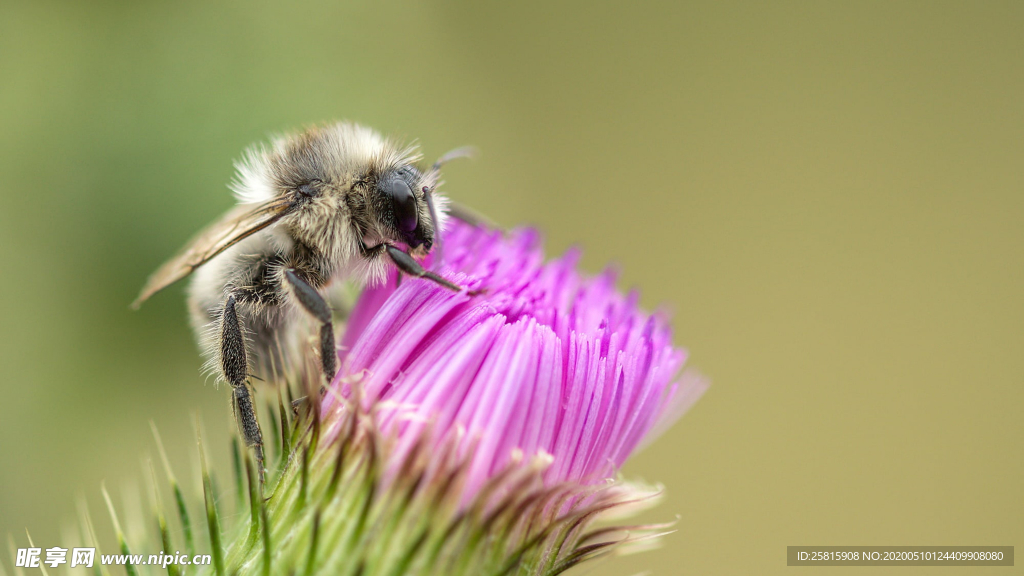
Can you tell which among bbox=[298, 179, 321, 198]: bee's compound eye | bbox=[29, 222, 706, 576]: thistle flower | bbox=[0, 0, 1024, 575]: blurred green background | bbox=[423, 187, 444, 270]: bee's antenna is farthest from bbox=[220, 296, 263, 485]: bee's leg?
bbox=[0, 0, 1024, 575]: blurred green background

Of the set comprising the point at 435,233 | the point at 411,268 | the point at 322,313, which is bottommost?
the point at 322,313

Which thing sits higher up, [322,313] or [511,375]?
[322,313]

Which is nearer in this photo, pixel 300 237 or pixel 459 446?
pixel 459 446

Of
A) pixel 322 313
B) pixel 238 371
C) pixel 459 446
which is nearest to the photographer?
pixel 459 446

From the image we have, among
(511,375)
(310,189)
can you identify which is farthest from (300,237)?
(511,375)

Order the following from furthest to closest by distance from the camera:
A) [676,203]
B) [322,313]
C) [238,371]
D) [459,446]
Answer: [676,203] < [238,371] < [322,313] < [459,446]

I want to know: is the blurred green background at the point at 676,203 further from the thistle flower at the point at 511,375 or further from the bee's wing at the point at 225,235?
the thistle flower at the point at 511,375

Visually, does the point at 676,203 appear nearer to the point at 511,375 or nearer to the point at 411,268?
the point at 411,268

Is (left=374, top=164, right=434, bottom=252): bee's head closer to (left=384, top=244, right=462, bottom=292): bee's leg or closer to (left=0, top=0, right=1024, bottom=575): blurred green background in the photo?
(left=384, top=244, right=462, bottom=292): bee's leg
